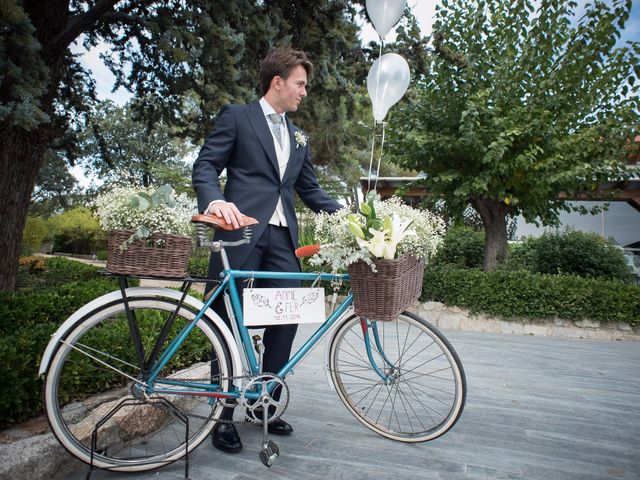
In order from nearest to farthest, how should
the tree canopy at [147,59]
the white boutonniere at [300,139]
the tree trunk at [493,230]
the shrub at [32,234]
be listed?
the white boutonniere at [300,139]
the tree canopy at [147,59]
the tree trunk at [493,230]
the shrub at [32,234]

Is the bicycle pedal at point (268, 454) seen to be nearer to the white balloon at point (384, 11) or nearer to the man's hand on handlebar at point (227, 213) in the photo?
the man's hand on handlebar at point (227, 213)

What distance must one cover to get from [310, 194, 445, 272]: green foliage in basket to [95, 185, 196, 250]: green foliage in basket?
60 centimetres

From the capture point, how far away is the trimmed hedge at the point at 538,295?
229 inches

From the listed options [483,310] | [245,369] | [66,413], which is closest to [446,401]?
[245,369]

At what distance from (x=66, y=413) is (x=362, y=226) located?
1639 mm

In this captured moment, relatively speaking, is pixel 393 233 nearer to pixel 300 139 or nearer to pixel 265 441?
pixel 300 139

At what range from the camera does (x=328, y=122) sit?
8344 mm

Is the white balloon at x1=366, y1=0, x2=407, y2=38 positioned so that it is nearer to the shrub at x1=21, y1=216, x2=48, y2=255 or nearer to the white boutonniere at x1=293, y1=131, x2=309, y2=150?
the white boutonniere at x1=293, y1=131, x2=309, y2=150

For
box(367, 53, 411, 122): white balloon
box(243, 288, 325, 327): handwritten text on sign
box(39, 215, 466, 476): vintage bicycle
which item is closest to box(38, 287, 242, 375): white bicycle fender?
box(39, 215, 466, 476): vintage bicycle

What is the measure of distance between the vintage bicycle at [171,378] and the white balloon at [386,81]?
3265 millimetres

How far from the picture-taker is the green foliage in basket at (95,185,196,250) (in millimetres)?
1773

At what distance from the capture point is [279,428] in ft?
7.64

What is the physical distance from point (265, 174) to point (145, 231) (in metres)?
0.71

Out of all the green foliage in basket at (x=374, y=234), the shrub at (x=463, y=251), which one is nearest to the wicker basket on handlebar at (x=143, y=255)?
the green foliage in basket at (x=374, y=234)
